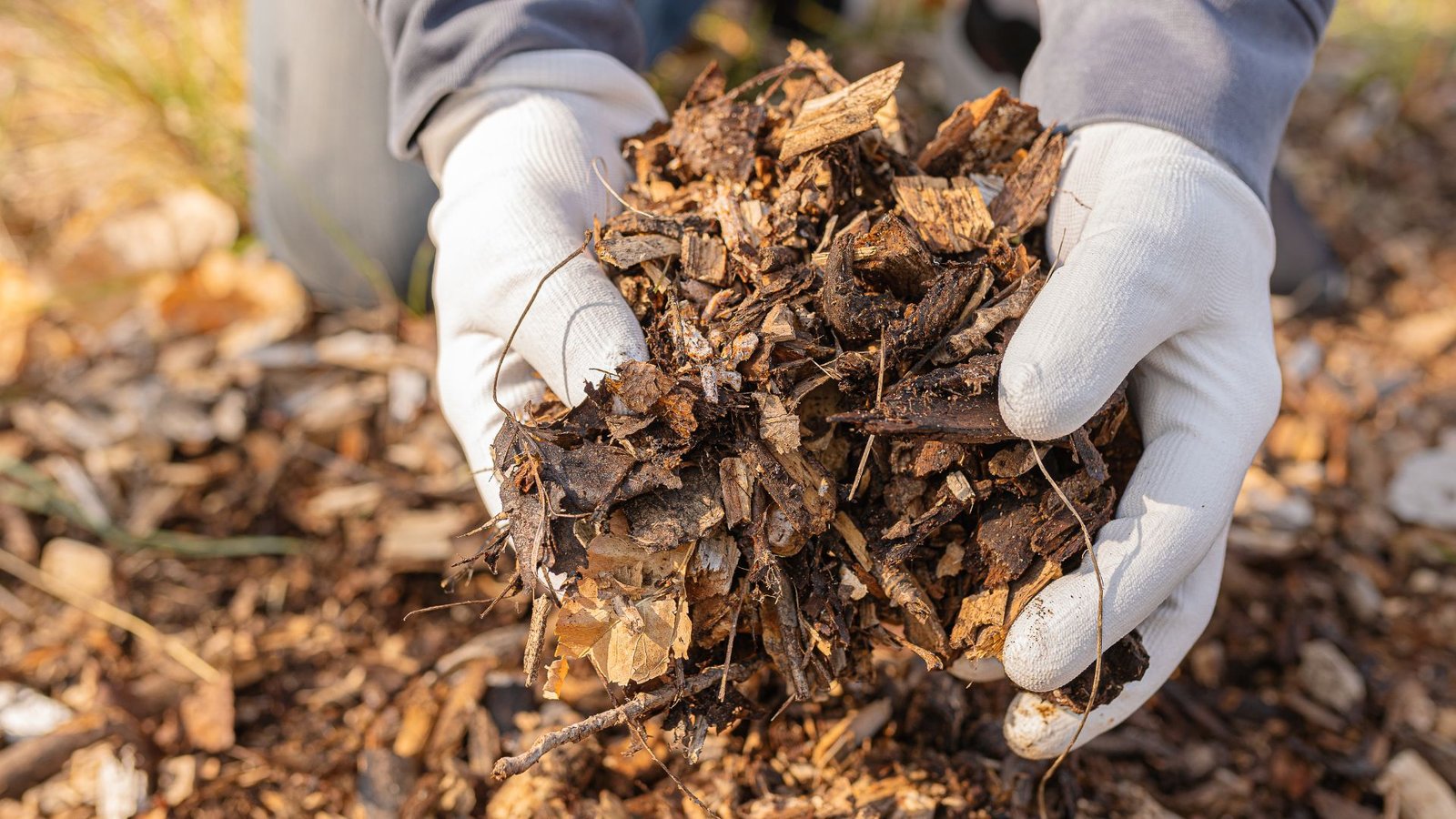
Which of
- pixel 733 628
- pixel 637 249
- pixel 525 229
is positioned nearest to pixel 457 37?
pixel 525 229

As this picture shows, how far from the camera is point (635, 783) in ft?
6.06

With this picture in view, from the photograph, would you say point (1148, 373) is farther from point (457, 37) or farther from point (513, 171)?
point (457, 37)

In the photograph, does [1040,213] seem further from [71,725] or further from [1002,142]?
[71,725]

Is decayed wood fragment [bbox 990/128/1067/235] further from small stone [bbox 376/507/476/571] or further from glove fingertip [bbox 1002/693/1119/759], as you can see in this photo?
small stone [bbox 376/507/476/571]

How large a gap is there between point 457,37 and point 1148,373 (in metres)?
1.65

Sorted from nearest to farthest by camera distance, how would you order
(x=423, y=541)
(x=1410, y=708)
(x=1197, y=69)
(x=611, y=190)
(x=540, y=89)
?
(x=611, y=190) < (x=1197, y=69) < (x=540, y=89) < (x=1410, y=708) < (x=423, y=541)

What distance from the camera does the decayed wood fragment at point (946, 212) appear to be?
5.43 ft

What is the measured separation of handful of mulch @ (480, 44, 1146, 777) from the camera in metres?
1.49

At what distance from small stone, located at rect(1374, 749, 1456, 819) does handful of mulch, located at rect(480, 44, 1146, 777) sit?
3.11 ft

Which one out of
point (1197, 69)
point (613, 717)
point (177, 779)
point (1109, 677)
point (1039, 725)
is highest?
point (1197, 69)

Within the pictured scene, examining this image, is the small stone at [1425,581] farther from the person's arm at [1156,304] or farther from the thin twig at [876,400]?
the thin twig at [876,400]

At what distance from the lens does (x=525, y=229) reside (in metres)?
1.80

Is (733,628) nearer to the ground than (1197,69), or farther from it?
nearer to the ground

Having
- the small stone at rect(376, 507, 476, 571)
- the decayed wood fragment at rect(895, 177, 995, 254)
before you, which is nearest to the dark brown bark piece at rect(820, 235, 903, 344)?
the decayed wood fragment at rect(895, 177, 995, 254)
